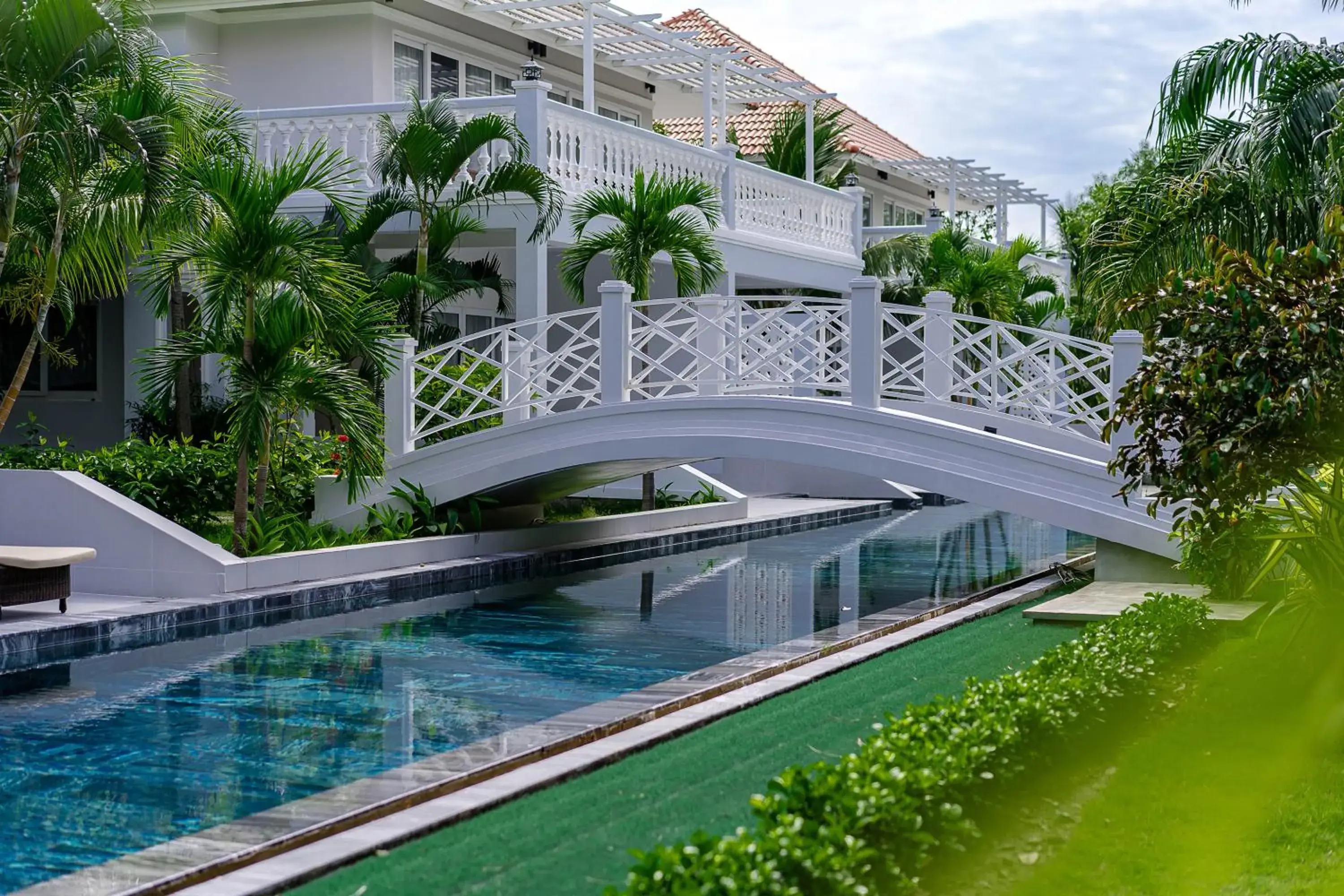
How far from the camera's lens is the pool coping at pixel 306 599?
10.2 metres

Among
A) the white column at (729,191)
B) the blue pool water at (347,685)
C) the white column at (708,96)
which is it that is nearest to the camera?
the blue pool water at (347,685)

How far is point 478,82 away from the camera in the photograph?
2256 centimetres

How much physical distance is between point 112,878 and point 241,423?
24.5 feet

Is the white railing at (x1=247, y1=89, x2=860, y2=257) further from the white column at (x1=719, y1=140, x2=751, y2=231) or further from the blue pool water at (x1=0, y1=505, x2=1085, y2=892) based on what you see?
the blue pool water at (x1=0, y1=505, x2=1085, y2=892)

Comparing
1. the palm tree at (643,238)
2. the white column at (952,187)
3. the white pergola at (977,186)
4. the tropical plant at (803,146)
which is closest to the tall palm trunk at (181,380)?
the palm tree at (643,238)

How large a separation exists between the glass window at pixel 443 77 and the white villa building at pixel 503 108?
35 millimetres

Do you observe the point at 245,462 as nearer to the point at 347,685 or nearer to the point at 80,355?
the point at 347,685

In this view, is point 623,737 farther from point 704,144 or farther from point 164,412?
point 704,144

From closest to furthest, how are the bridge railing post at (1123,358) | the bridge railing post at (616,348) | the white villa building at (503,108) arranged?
the bridge railing post at (1123,358) < the bridge railing post at (616,348) < the white villa building at (503,108)

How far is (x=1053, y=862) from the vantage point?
16.3 ft

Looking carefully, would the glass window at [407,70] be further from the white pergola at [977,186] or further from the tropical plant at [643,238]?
the white pergola at [977,186]

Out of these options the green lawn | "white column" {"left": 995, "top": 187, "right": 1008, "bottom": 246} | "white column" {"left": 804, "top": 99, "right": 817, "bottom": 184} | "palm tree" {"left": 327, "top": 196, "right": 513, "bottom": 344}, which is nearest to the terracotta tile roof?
"white column" {"left": 995, "top": 187, "right": 1008, "bottom": 246}

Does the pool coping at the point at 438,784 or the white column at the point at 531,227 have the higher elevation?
the white column at the point at 531,227

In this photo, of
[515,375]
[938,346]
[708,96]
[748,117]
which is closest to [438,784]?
[515,375]
